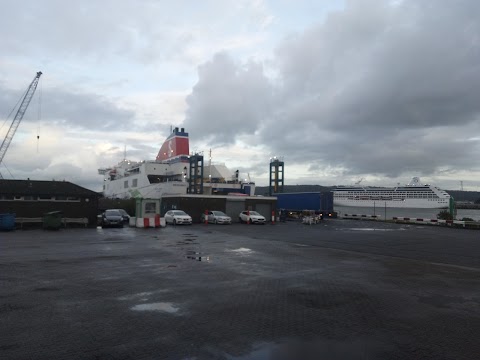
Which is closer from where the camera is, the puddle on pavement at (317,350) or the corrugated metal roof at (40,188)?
the puddle on pavement at (317,350)

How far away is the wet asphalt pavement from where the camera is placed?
5109mm

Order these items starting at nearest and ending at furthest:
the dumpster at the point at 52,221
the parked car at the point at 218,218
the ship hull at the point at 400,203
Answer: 1. the dumpster at the point at 52,221
2. the parked car at the point at 218,218
3. the ship hull at the point at 400,203

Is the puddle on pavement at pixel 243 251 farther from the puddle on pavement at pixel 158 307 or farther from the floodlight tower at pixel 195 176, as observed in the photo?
the floodlight tower at pixel 195 176

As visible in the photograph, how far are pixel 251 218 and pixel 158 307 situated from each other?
3017cm

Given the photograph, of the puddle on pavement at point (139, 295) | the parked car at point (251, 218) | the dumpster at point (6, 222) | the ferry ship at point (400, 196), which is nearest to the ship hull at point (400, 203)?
the ferry ship at point (400, 196)

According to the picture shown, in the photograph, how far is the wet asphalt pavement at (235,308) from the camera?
5.11 metres

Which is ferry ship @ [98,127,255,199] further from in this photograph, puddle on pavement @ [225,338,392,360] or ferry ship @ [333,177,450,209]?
ferry ship @ [333,177,450,209]

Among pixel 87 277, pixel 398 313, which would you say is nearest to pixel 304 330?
pixel 398 313

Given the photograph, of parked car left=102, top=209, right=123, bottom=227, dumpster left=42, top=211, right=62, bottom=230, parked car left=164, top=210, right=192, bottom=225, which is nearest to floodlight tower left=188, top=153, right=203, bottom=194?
parked car left=164, top=210, right=192, bottom=225

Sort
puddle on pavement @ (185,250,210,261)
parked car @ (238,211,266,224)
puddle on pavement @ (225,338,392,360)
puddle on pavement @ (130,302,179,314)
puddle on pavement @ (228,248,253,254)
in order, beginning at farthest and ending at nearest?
parked car @ (238,211,266,224) < puddle on pavement @ (228,248,253,254) < puddle on pavement @ (185,250,210,261) < puddle on pavement @ (130,302,179,314) < puddle on pavement @ (225,338,392,360)

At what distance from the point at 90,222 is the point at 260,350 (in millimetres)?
28834

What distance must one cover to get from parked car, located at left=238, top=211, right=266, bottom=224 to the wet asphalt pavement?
23083 millimetres

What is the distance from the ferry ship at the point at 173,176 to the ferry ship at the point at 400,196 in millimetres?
52970

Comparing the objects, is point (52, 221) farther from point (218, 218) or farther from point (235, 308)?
point (235, 308)
